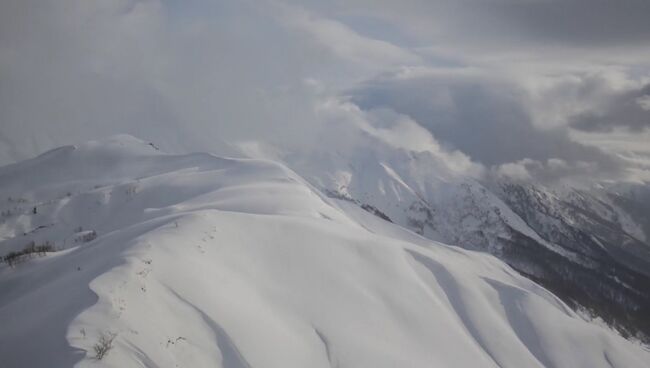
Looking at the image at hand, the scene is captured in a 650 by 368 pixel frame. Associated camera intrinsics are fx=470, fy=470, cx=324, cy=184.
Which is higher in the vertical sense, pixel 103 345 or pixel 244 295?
pixel 103 345

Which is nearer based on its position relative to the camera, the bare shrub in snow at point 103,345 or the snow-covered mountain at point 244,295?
the bare shrub in snow at point 103,345

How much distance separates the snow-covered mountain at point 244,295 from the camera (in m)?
19.0

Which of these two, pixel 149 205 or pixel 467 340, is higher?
pixel 149 205

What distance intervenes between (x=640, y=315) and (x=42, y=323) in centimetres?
23570

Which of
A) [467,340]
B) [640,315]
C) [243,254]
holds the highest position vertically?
[243,254]

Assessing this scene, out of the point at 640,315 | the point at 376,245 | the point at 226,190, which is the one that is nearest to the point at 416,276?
the point at 376,245

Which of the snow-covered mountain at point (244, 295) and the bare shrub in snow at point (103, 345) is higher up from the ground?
the bare shrub in snow at point (103, 345)

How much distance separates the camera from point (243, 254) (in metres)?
32.1

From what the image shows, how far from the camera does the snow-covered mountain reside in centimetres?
1903

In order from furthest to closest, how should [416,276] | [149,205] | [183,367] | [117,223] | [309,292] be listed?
[149,205]
[117,223]
[416,276]
[309,292]
[183,367]

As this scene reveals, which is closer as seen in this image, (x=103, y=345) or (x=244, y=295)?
(x=103, y=345)

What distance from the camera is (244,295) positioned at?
2642 cm

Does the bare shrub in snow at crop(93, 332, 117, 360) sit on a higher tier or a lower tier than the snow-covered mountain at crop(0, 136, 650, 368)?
higher

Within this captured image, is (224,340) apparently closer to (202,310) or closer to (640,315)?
(202,310)
